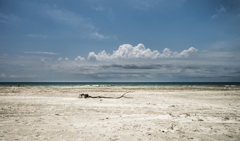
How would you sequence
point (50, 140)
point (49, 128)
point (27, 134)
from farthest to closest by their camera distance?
point (49, 128), point (27, 134), point (50, 140)

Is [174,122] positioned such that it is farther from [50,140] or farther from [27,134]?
[27,134]

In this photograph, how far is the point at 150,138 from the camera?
418 centimetres

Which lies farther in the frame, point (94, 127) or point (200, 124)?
point (200, 124)

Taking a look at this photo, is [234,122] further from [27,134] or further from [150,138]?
[27,134]

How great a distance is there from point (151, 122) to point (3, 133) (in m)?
5.46

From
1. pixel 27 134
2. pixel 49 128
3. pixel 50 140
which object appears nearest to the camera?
pixel 50 140

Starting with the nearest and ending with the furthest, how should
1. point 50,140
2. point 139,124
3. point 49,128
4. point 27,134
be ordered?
point 50,140 < point 27,134 < point 49,128 < point 139,124

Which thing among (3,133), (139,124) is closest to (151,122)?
(139,124)

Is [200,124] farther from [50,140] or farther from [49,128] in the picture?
[49,128]

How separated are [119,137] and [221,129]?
3.93m

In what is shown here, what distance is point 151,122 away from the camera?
19.1 ft

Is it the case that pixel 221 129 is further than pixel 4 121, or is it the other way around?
pixel 4 121

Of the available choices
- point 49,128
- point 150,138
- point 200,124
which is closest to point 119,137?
point 150,138

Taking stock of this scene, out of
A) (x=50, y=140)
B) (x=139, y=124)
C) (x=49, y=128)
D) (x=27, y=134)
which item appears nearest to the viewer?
(x=50, y=140)
